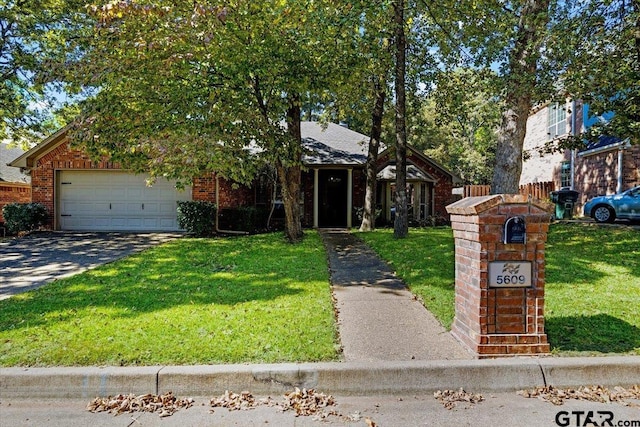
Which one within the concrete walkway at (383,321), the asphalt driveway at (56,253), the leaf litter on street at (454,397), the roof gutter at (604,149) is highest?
the roof gutter at (604,149)

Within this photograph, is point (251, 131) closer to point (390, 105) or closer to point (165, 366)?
point (165, 366)

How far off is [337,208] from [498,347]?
1397 centimetres

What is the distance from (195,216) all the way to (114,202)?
3696 mm

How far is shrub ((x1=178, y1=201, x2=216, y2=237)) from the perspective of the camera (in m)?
13.1

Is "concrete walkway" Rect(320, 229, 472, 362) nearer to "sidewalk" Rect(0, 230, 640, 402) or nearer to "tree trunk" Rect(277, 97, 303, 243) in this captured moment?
"sidewalk" Rect(0, 230, 640, 402)

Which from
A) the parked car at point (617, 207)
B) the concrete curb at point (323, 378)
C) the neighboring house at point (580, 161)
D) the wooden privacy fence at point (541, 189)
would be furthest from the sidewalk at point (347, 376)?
the wooden privacy fence at point (541, 189)

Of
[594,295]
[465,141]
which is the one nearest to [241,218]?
[594,295]

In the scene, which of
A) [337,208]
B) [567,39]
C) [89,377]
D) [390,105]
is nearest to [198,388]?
[89,377]

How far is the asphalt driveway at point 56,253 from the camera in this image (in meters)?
7.28

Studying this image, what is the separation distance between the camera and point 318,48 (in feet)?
29.0

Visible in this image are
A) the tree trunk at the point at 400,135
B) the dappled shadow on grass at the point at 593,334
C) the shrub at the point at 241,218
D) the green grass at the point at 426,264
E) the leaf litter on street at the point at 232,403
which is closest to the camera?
the leaf litter on street at the point at 232,403

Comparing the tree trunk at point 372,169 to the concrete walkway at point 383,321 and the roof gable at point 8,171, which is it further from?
the roof gable at point 8,171

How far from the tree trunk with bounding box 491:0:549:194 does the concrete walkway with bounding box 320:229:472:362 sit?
3162 millimetres

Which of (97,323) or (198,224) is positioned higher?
(198,224)
